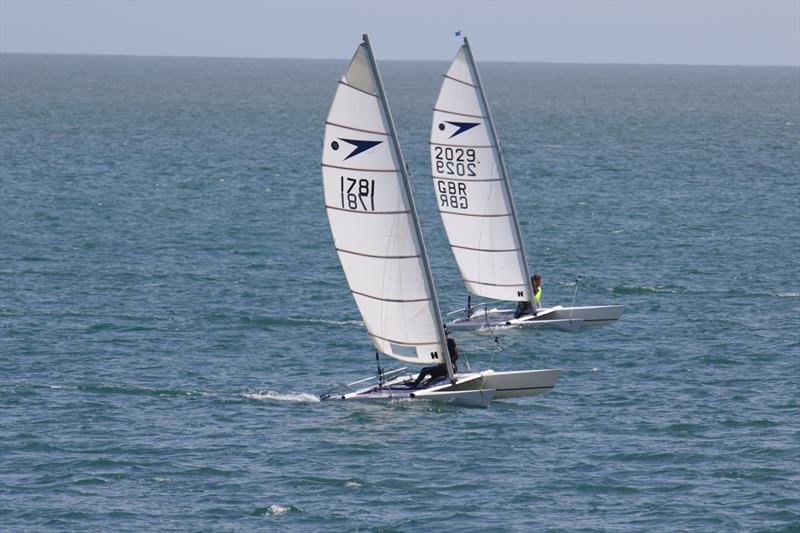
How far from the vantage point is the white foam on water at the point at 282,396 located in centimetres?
4950

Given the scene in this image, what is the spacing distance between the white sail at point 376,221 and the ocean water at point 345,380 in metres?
2.75

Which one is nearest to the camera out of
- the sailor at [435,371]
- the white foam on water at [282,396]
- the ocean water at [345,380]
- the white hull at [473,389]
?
the ocean water at [345,380]

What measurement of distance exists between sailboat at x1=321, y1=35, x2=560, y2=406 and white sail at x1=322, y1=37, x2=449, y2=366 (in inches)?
1.3

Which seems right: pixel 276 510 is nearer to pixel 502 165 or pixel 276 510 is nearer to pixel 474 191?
pixel 502 165

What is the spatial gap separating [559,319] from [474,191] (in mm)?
6712

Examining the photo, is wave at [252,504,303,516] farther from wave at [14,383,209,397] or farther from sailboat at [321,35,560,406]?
wave at [14,383,209,397]

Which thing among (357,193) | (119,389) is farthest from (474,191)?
(119,389)

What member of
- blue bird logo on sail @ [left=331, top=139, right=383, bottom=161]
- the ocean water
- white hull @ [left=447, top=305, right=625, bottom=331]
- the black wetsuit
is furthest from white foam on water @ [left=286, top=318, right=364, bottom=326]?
blue bird logo on sail @ [left=331, top=139, right=383, bottom=161]

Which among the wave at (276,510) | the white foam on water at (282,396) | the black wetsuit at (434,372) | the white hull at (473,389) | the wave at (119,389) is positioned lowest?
the wave at (276,510)

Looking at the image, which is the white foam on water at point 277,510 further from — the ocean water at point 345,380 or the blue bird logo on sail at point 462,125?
the blue bird logo on sail at point 462,125

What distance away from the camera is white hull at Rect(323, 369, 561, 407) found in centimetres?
4766

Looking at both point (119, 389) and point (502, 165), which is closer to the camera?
point (119, 389)

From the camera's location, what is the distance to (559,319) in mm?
61562

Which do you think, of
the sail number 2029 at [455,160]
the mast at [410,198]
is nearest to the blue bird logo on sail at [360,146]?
the mast at [410,198]
